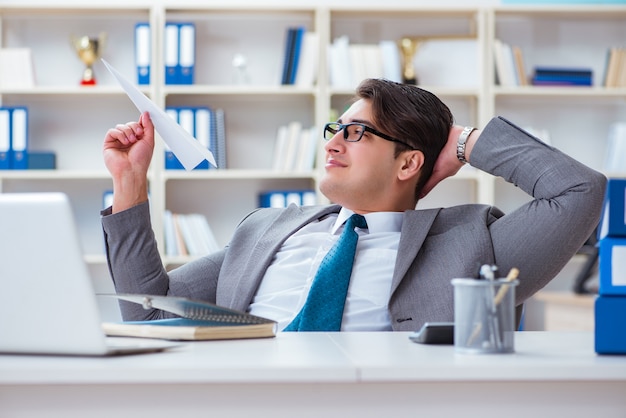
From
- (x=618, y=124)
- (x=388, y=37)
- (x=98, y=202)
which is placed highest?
(x=388, y=37)

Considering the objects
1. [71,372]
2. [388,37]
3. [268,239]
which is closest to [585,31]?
[388,37]

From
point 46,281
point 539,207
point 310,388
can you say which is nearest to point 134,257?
point 539,207

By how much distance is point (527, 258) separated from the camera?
1738 mm

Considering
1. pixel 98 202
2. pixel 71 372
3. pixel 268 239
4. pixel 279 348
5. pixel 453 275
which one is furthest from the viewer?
pixel 98 202

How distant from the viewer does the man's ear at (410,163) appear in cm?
209

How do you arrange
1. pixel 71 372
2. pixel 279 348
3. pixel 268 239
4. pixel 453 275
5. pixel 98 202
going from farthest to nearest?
pixel 98 202 → pixel 268 239 → pixel 453 275 → pixel 279 348 → pixel 71 372

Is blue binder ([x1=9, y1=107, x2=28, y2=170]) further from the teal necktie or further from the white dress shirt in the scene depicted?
the teal necktie

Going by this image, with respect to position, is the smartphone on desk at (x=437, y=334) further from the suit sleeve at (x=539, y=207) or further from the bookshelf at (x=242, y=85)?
the bookshelf at (x=242, y=85)

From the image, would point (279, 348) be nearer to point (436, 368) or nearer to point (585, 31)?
point (436, 368)

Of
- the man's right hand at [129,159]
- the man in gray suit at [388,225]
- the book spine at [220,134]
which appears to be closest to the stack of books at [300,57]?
the book spine at [220,134]

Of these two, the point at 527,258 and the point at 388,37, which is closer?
the point at 527,258

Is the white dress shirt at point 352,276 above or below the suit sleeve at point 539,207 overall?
below

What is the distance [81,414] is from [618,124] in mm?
4137

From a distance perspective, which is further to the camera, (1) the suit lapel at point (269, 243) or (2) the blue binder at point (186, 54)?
(2) the blue binder at point (186, 54)
